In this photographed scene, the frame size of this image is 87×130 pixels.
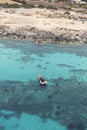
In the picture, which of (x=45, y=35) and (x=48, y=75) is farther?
(x=45, y=35)

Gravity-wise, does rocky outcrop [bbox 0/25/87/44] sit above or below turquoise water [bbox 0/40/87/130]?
below

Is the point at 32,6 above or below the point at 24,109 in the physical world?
below

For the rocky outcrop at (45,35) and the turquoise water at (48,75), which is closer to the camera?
the turquoise water at (48,75)

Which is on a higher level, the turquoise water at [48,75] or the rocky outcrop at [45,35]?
the turquoise water at [48,75]

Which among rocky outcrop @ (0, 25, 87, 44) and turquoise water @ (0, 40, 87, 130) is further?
rocky outcrop @ (0, 25, 87, 44)

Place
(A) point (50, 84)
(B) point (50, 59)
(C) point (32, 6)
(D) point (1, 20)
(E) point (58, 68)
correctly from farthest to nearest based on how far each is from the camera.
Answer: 1. (C) point (32, 6)
2. (D) point (1, 20)
3. (B) point (50, 59)
4. (E) point (58, 68)
5. (A) point (50, 84)

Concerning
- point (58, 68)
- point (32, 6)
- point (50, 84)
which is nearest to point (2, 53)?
point (58, 68)

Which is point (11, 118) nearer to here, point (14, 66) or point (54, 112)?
point (54, 112)

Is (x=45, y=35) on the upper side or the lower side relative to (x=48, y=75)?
lower
